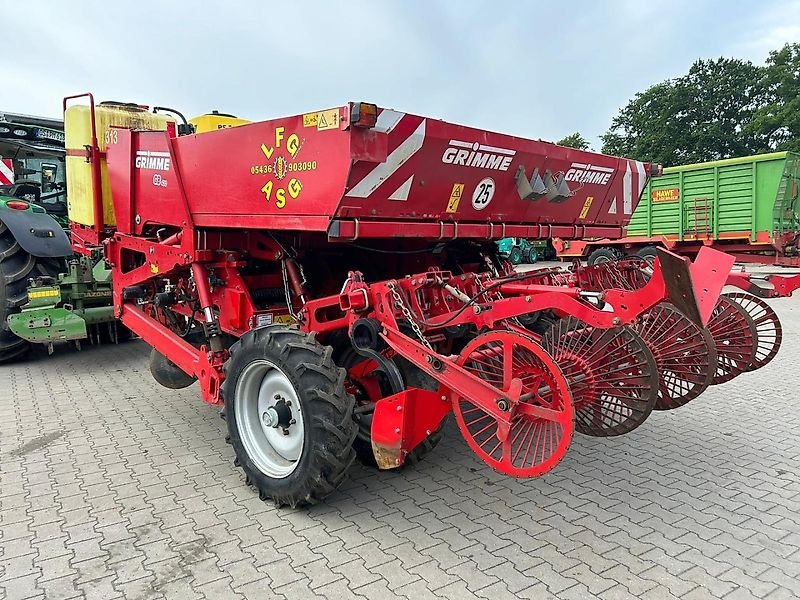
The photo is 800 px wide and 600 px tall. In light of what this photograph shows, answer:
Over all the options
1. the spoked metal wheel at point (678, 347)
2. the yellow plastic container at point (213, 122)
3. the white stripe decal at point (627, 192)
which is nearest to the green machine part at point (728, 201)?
the white stripe decal at point (627, 192)

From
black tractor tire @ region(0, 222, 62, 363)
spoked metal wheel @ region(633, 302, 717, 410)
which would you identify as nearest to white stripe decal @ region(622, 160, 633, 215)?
spoked metal wheel @ region(633, 302, 717, 410)

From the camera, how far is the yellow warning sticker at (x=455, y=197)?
3.45 m

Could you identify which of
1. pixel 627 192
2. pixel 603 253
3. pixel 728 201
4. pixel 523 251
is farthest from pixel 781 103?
pixel 627 192

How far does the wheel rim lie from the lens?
3.29 meters

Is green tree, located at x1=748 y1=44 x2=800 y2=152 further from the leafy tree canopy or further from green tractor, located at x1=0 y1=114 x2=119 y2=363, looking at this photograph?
green tractor, located at x1=0 y1=114 x2=119 y2=363

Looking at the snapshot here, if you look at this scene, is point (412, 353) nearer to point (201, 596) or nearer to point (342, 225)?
point (342, 225)

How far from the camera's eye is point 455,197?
3.50 meters

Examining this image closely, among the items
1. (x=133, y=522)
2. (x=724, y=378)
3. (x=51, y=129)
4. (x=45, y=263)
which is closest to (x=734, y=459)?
(x=724, y=378)

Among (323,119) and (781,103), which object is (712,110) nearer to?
Answer: (781,103)

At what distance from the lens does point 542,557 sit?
109 inches

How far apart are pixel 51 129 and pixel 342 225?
575 centimetres

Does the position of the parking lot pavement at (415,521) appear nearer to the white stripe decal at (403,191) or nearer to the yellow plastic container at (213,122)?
the white stripe decal at (403,191)

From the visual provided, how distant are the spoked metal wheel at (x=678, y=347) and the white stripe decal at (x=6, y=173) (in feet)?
24.1

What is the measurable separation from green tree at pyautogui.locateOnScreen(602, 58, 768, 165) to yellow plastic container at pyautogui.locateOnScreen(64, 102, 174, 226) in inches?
1512
